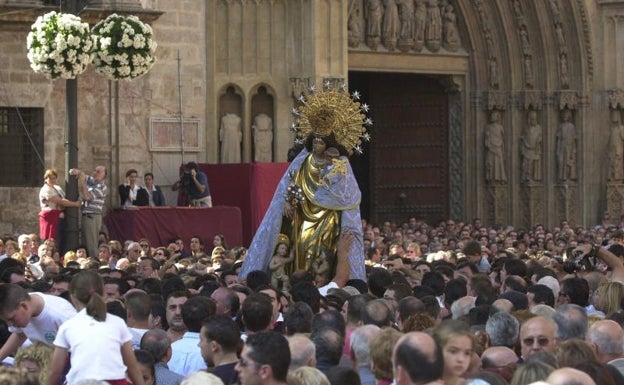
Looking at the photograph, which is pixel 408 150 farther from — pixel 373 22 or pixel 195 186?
pixel 195 186

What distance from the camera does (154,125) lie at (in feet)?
81.7

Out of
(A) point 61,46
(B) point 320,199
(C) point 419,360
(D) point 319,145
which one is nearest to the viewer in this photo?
(C) point 419,360

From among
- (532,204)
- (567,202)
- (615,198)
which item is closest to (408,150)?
(532,204)

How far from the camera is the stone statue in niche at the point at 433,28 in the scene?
31.7 meters

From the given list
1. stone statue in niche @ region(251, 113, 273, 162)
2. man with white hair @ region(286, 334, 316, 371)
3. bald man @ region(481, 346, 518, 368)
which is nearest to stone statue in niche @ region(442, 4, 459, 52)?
stone statue in niche @ region(251, 113, 273, 162)

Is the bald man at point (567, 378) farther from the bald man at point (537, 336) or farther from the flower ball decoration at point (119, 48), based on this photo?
the flower ball decoration at point (119, 48)

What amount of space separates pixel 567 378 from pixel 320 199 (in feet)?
36.3

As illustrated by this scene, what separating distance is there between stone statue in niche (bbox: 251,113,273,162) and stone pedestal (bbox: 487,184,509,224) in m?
6.45

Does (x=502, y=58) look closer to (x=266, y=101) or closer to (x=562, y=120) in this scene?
(x=562, y=120)

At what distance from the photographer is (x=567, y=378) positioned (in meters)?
6.64

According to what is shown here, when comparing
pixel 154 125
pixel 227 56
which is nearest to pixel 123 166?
pixel 154 125

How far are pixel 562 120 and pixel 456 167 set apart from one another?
240cm

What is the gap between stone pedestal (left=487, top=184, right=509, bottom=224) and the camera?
107 feet

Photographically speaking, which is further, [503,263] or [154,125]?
[154,125]
